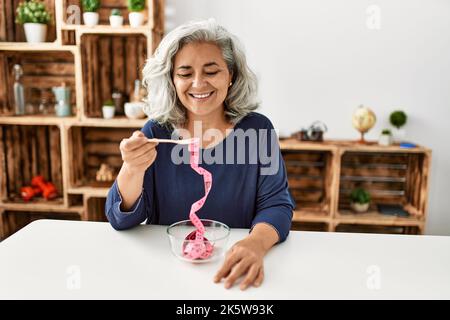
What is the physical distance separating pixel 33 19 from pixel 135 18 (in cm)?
68

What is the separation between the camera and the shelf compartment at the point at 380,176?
2898 mm

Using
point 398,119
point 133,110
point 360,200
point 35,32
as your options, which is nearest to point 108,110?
point 133,110

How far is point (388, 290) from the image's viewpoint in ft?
3.04

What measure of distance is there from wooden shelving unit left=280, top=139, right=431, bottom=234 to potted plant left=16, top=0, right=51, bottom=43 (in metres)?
1.76

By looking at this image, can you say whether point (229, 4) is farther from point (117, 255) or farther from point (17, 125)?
point (117, 255)

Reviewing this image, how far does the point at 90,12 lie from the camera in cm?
260

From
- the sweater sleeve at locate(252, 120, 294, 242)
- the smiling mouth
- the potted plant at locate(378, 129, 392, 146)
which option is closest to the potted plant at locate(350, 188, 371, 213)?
the potted plant at locate(378, 129, 392, 146)

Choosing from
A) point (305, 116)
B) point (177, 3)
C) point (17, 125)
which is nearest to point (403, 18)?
Answer: point (305, 116)

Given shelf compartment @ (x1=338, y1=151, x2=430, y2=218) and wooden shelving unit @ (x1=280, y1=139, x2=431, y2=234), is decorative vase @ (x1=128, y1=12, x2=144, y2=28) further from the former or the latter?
shelf compartment @ (x1=338, y1=151, x2=430, y2=218)

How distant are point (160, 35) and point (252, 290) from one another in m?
2.24

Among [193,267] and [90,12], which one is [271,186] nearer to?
[193,267]

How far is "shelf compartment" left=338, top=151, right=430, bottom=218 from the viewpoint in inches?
114

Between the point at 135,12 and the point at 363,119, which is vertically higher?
the point at 135,12

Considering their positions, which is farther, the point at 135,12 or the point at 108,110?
the point at 108,110
